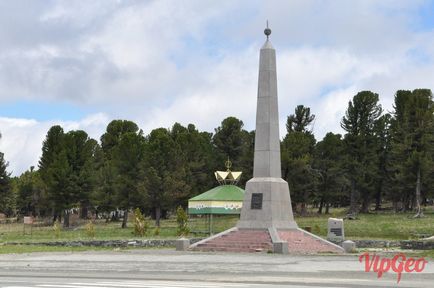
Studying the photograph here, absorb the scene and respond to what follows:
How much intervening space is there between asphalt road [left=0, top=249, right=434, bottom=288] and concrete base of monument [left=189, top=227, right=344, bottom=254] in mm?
5864

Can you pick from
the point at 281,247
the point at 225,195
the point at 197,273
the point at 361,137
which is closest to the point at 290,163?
the point at 361,137

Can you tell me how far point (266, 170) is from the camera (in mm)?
36188

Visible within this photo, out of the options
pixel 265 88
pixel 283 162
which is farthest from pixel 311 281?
pixel 283 162

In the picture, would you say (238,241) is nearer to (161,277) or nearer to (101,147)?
(161,277)

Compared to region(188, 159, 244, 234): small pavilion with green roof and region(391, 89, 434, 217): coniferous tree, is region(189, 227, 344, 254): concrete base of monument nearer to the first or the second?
region(188, 159, 244, 234): small pavilion with green roof

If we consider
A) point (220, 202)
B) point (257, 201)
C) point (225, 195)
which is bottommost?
point (257, 201)

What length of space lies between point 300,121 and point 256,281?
7701cm

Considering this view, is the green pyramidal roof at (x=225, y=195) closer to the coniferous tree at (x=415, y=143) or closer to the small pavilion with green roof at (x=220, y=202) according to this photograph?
the small pavilion with green roof at (x=220, y=202)

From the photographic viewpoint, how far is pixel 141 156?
7881cm

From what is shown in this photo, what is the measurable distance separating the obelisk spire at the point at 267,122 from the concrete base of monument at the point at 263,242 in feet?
10.6

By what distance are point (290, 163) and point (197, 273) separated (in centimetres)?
5891

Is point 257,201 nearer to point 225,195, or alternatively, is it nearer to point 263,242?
point 263,242

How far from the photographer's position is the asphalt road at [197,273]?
54.0ft

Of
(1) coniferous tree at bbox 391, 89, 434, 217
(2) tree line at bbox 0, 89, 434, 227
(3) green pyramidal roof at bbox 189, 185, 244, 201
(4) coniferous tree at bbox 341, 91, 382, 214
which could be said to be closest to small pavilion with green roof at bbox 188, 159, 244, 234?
(3) green pyramidal roof at bbox 189, 185, 244, 201
